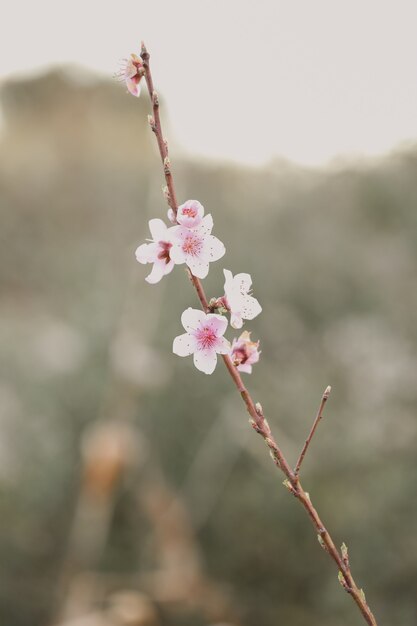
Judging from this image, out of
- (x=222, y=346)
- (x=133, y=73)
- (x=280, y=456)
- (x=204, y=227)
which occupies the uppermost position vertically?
(x=133, y=73)

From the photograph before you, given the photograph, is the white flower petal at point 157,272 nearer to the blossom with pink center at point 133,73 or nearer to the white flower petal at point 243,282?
the white flower petal at point 243,282

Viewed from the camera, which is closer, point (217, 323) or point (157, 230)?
point (217, 323)

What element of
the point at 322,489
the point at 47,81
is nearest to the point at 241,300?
the point at 322,489

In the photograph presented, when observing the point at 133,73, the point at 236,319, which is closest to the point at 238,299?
the point at 236,319

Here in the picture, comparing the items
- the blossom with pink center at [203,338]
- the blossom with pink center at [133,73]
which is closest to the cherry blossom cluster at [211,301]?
the blossom with pink center at [203,338]

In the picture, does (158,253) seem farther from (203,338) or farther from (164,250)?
(203,338)

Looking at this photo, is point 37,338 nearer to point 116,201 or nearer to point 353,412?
point 116,201

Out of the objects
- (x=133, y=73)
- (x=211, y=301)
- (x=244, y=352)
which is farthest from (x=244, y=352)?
(x=133, y=73)

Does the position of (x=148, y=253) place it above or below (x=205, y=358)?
above
